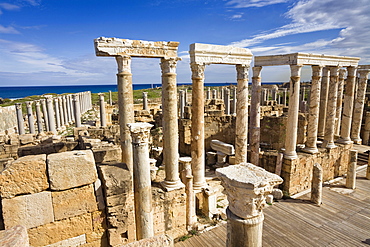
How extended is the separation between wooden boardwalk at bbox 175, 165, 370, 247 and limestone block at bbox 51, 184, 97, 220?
3898 mm

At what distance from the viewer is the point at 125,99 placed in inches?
300

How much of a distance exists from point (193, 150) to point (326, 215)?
5.94 metres

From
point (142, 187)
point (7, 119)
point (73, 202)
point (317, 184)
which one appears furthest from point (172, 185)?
point (7, 119)

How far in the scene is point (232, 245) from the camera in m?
4.04

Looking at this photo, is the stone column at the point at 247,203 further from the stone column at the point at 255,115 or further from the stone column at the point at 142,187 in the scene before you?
the stone column at the point at 255,115

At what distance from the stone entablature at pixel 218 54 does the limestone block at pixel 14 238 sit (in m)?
7.22

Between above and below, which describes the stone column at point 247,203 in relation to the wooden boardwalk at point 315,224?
above

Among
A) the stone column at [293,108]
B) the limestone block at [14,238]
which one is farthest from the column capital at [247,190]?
the stone column at [293,108]

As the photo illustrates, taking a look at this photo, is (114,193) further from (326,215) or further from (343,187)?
(343,187)

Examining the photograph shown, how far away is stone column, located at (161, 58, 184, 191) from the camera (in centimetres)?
787

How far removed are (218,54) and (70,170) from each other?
685 centimetres

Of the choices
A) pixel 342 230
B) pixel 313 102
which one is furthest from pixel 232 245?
pixel 313 102

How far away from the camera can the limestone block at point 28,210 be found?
424 centimetres

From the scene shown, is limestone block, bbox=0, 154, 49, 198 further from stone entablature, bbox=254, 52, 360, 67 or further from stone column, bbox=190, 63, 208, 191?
stone entablature, bbox=254, 52, 360, 67
